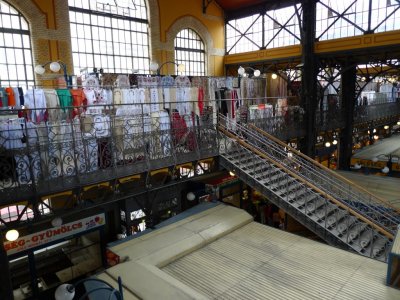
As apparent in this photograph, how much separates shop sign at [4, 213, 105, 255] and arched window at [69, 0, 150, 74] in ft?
27.7

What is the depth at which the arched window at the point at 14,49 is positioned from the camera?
1265 cm

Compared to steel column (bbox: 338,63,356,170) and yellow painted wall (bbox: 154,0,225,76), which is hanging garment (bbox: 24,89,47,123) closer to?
yellow painted wall (bbox: 154,0,225,76)

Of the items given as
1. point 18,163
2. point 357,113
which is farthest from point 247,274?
point 357,113

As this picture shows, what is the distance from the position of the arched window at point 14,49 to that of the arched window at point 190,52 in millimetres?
8346

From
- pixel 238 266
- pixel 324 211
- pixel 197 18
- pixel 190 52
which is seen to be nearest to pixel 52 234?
pixel 238 266

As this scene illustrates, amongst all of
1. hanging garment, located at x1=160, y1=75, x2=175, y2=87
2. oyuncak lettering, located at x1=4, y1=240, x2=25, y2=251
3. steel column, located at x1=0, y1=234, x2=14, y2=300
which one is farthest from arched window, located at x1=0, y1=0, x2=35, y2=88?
steel column, located at x1=0, y1=234, x2=14, y2=300

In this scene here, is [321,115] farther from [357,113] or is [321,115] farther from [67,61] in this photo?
[67,61]

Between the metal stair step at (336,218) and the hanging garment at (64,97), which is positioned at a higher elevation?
the hanging garment at (64,97)

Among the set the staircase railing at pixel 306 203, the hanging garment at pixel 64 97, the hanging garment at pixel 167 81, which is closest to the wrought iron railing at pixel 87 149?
the hanging garment at pixel 64 97

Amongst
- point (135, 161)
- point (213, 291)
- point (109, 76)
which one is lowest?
point (213, 291)

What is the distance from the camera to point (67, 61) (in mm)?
14102

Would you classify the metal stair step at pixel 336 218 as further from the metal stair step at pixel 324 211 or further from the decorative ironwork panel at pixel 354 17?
the decorative ironwork panel at pixel 354 17

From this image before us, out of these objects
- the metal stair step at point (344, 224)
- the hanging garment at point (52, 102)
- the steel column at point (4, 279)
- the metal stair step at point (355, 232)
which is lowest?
the metal stair step at point (355, 232)

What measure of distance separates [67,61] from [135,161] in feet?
28.1
